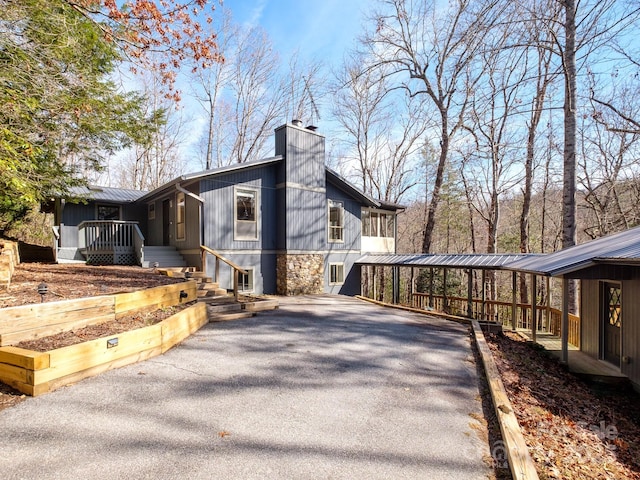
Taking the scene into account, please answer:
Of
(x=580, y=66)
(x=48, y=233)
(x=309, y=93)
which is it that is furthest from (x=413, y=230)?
(x=48, y=233)

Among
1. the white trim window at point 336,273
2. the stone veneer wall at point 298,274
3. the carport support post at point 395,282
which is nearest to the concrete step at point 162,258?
the stone veneer wall at point 298,274

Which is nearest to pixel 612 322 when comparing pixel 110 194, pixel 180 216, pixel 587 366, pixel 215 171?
pixel 587 366

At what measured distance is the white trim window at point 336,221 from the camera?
1580 cm

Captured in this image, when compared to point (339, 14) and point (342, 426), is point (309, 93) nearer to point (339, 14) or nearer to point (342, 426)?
point (339, 14)

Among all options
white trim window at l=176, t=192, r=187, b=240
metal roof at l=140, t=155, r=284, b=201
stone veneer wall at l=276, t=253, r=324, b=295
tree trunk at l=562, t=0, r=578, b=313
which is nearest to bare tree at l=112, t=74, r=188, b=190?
metal roof at l=140, t=155, r=284, b=201

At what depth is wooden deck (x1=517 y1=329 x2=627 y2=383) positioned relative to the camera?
22.8ft

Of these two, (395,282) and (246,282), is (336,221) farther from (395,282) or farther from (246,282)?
(246,282)

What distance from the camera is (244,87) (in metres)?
25.8

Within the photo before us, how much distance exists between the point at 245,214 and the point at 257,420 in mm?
10349

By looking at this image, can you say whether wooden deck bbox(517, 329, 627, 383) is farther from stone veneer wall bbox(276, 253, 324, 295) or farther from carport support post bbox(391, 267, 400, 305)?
stone veneer wall bbox(276, 253, 324, 295)

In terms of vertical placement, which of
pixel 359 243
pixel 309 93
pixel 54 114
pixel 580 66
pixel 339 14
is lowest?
pixel 359 243

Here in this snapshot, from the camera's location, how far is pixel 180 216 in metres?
13.4

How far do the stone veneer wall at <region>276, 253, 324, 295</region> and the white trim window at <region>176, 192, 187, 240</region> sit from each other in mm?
3765

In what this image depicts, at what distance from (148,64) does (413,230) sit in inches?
1175
